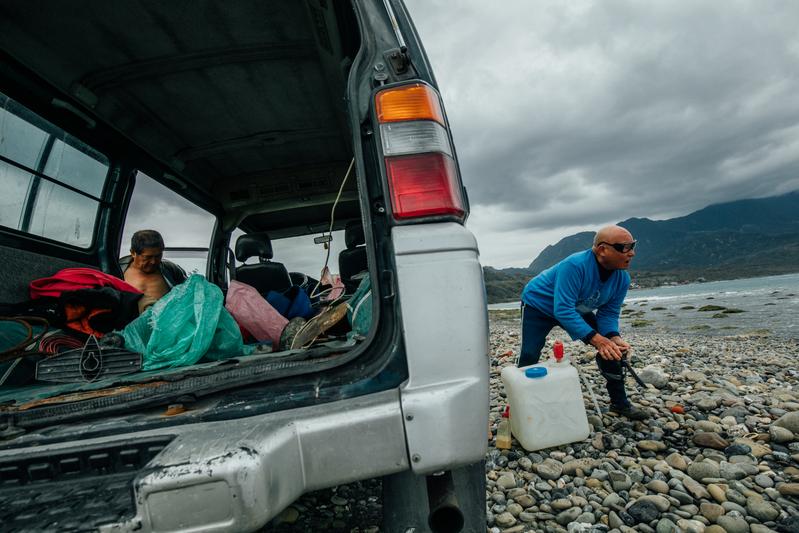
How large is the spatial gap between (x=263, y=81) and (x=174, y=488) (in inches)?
114

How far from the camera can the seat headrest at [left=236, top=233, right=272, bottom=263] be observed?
3834mm

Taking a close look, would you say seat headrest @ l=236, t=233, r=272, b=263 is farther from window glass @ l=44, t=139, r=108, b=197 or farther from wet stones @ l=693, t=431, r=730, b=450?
wet stones @ l=693, t=431, r=730, b=450

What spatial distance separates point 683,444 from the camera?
263 cm

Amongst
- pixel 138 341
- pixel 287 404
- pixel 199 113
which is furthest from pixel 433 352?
pixel 199 113

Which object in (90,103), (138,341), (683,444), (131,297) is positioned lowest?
(683,444)

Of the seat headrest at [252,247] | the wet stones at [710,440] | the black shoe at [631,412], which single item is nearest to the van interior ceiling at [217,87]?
the seat headrest at [252,247]

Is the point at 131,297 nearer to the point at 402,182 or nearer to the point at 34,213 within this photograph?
the point at 34,213

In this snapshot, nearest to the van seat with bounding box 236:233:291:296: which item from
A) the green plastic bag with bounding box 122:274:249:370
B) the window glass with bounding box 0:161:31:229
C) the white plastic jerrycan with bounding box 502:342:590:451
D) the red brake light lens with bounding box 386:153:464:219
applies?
the green plastic bag with bounding box 122:274:249:370

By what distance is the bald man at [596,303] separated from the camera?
119 inches

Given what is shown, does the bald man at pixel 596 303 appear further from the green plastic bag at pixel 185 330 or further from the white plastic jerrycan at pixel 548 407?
the green plastic bag at pixel 185 330

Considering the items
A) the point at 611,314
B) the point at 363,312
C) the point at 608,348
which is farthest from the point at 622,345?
the point at 363,312

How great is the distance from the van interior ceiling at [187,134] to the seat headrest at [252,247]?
15 millimetres

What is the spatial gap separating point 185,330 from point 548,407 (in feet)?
7.82

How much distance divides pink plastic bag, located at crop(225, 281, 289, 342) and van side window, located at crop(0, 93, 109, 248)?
1504 mm
